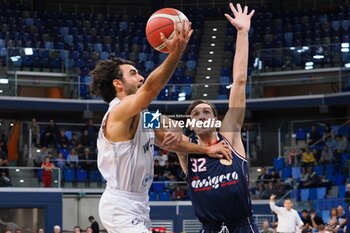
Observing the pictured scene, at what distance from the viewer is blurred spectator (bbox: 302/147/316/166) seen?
90.6ft

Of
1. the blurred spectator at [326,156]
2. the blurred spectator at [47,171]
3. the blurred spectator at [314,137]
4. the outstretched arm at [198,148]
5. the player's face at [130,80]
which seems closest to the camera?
the player's face at [130,80]

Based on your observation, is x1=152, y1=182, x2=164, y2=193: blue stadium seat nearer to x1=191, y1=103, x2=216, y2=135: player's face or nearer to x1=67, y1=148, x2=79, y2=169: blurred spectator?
x1=67, y1=148, x2=79, y2=169: blurred spectator

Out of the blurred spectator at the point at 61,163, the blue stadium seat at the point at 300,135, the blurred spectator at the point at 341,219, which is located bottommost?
the blurred spectator at the point at 341,219

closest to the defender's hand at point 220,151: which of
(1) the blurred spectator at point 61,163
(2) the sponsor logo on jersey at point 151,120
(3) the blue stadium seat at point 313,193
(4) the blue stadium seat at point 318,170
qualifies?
(2) the sponsor logo on jersey at point 151,120

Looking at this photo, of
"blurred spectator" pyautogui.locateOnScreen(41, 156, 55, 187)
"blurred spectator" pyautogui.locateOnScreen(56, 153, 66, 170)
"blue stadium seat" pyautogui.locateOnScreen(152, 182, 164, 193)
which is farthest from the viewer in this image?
"blue stadium seat" pyautogui.locateOnScreen(152, 182, 164, 193)

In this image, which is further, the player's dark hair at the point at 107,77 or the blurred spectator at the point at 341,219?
the blurred spectator at the point at 341,219

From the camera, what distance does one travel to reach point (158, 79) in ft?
21.2

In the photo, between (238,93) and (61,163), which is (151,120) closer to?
(238,93)

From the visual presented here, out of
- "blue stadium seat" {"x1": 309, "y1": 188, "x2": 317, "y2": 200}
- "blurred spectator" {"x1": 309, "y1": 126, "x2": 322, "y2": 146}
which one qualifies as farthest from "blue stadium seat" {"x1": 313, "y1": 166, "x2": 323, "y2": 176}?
"blurred spectator" {"x1": 309, "y1": 126, "x2": 322, "y2": 146}

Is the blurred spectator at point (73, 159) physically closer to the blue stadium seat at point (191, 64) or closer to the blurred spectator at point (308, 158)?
→ the blue stadium seat at point (191, 64)

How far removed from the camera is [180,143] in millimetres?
7480

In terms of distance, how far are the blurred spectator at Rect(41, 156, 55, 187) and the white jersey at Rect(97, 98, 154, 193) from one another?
66.3 feet

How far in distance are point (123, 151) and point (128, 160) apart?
9 cm

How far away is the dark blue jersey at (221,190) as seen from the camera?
7.84 m
